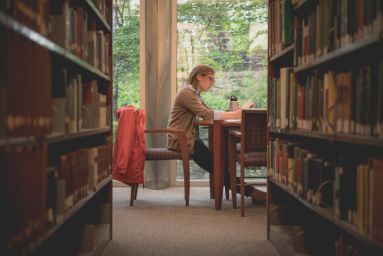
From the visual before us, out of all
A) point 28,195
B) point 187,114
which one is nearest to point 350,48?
point 28,195

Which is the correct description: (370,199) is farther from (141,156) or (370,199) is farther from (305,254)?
(141,156)

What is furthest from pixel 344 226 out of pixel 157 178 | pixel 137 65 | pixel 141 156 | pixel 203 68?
pixel 137 65

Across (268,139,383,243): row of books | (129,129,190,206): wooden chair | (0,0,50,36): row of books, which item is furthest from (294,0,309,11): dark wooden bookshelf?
(129,129,190,206): wooden chair

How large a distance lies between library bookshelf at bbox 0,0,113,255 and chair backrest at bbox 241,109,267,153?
1154 mm

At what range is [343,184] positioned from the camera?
5.38ft

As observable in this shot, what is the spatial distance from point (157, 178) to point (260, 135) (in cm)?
174

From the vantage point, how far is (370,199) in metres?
1.42

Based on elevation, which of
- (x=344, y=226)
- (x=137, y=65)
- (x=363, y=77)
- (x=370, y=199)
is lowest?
(x=344, y=226)

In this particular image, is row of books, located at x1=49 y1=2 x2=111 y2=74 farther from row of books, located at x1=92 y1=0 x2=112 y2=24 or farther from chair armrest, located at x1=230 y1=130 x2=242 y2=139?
chair armrest, located at x1=230 y1=130 x2=242 y2=139

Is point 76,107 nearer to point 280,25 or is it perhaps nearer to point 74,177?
point 74,177

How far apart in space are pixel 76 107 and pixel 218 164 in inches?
79.2

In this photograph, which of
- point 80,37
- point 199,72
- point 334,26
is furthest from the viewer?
point 199,72

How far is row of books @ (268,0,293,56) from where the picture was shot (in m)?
2.40

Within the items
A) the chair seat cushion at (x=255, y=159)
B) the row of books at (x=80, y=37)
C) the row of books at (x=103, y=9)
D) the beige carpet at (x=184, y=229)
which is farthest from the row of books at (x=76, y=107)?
the chair seat cushion at (x=255, y=159)
